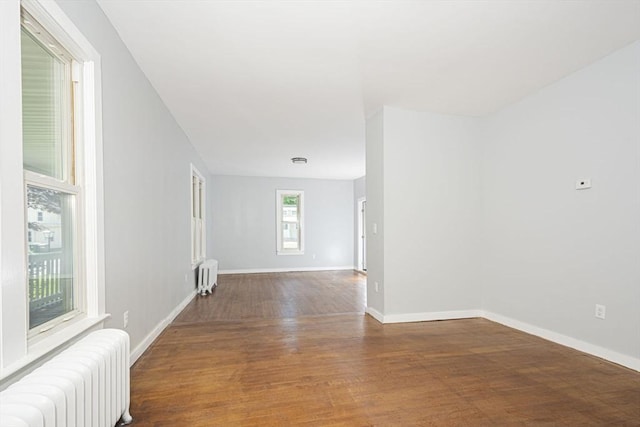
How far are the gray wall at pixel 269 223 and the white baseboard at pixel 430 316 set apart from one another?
4.93m

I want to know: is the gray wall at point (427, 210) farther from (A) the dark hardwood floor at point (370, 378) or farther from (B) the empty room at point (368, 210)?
(A) the dark hardwood floor at point (370, 378)

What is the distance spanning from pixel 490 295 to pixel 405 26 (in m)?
3.25

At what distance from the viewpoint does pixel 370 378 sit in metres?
2.28

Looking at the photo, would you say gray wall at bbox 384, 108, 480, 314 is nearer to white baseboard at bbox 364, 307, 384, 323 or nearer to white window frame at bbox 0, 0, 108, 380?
white baseboard at bbox 364, 307, 384, 323

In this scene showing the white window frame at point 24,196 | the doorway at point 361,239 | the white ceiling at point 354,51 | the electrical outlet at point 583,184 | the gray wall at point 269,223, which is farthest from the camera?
the doorway at point 361,239

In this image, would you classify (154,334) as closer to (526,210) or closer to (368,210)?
(368,210)

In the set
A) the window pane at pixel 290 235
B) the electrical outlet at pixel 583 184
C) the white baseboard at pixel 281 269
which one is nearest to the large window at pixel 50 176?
the electrical outlet at pixel 583 184

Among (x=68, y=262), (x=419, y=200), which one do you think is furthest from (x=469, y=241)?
(x=68, y=262)

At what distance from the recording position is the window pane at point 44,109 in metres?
1.47

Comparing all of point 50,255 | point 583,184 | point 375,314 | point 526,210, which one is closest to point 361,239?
point 375,314

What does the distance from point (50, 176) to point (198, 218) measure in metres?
4.38

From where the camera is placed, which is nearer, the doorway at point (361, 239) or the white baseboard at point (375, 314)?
the white baseboard at point (375, 314)

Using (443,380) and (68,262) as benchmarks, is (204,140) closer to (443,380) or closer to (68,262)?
(68,262)

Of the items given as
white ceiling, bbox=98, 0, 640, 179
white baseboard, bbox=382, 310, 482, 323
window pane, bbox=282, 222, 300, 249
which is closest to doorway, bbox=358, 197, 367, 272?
window pane, bbox=282, 222, 300, 249
